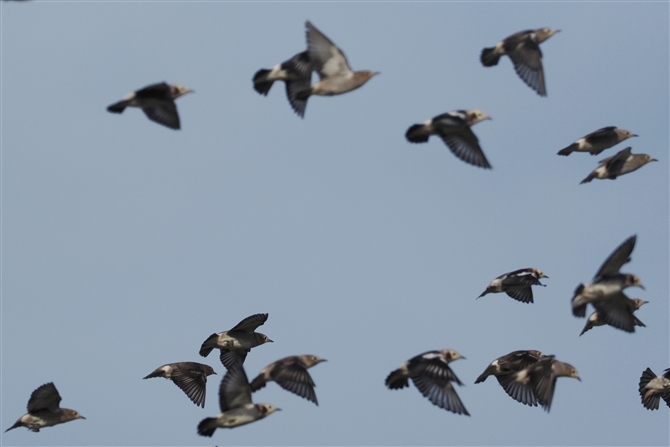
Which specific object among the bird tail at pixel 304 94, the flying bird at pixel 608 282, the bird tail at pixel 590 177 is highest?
the bird tail at pixel 304 94

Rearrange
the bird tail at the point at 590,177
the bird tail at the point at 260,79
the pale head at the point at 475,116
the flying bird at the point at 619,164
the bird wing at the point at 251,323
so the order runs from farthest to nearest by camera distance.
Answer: the bird wing at the point at 251,323, the flying bird at the point at 619,164, the bird tail at the point at 590,177, the bird tail at the point at 260,79, the pale head at the point at 475,116

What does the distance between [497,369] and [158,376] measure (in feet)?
24.5

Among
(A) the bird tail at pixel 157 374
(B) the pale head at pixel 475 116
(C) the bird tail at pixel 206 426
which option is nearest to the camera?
(C) the bird tail at pixel 206 426

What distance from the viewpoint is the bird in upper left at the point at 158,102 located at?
2994cm

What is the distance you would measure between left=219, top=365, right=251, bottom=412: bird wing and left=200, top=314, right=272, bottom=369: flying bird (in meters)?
4.10

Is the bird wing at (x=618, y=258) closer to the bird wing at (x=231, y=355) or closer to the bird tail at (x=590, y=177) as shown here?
the bird tail at (x=590, y=177)

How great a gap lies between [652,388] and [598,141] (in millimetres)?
5747

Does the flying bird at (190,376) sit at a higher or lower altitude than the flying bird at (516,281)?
lower

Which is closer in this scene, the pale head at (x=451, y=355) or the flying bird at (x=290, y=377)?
the flying bird at (x=290, y=377)

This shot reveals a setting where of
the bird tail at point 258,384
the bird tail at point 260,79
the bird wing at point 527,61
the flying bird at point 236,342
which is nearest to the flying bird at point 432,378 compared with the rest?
the bird tail at point 258,384

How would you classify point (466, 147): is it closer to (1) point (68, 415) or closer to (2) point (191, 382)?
(2) point (191, 382)

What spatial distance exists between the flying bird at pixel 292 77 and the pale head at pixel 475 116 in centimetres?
342

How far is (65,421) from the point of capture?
32.9m

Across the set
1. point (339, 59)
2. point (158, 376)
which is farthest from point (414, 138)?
point (158, 376)
